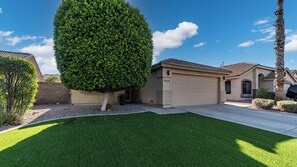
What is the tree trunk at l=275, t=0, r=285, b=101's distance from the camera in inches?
428

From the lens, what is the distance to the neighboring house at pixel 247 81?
57.1ft

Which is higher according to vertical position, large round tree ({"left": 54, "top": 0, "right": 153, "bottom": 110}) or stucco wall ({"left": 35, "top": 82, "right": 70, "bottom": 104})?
large round tree ({"left": 54, "top": 0, "right": 153, "bottom": 110})

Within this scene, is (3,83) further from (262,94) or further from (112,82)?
(262,94)

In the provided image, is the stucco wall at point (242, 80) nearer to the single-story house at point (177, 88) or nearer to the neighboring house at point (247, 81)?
the neighboring house at point (247, 81)

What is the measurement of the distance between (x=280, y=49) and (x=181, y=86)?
7894 mm

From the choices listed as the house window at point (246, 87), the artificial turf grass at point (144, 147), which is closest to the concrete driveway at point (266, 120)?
the artificial turf grass at point (144, 147)

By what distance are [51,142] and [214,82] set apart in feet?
40.4

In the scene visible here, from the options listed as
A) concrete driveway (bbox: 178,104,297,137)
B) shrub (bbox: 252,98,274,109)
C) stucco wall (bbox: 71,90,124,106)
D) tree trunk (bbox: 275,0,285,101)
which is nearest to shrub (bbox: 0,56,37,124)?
stucco wall (bbox: 71,90,124,106)

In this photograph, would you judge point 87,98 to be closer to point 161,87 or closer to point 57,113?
point 57,113

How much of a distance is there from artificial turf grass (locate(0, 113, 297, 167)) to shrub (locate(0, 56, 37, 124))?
1.88m

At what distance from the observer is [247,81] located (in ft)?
60.2

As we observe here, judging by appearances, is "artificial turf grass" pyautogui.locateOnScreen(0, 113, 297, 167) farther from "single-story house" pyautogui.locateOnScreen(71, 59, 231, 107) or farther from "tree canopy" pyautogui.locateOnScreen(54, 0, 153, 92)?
"single-story house" pyautogui.locateOnScreen(71, 59, 231, 107)

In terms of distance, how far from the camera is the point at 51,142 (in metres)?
3.85

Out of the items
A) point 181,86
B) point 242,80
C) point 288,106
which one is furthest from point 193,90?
point 242,80
